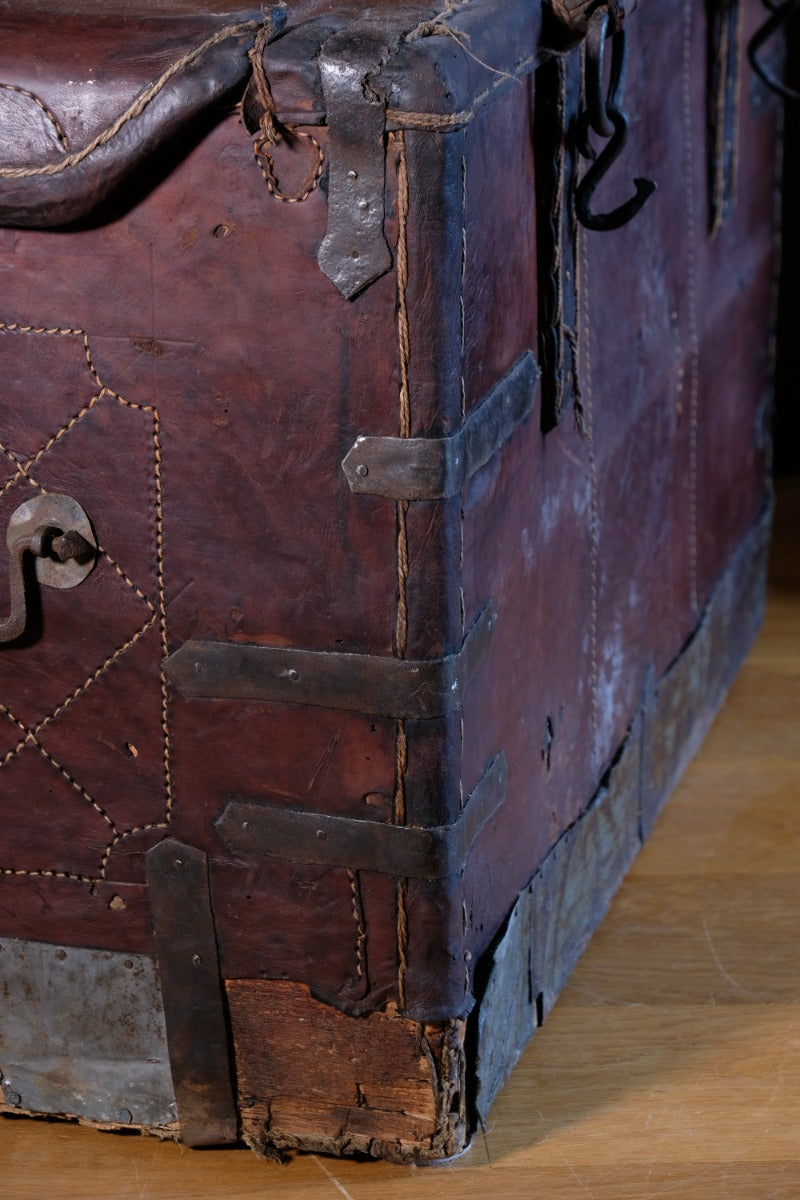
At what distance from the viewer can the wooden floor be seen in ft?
5.14

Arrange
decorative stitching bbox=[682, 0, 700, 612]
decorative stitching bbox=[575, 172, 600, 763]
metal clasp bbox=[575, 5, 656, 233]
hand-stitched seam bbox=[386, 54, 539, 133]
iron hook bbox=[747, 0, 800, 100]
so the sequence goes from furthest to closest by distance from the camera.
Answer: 1. iron hook bbox=[747, 0, 800, 100]
2. decorative stitching bbox=[682, 0, 700, 612]
3. decorative stitching bbox=[575, 172, 600, 763]
4. metal clasp bbox=[575, 5, 656, 233]
5. hand-stitched seam bbox=[386, 54, 539, 133]

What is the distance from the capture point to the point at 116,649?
1.48 m

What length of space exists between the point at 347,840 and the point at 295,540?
0.24 meters

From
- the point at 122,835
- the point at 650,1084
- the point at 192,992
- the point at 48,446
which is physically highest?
the point at 48,446

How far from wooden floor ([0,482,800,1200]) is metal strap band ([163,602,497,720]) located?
0.41 metres

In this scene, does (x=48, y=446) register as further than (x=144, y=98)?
Yes

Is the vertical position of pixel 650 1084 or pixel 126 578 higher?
pixel 126 578

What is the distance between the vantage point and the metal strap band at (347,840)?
146 cm

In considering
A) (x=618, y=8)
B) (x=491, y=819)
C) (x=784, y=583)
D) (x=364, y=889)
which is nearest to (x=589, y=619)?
(x=491, y=819)

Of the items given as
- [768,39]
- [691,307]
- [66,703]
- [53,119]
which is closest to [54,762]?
[66,703]

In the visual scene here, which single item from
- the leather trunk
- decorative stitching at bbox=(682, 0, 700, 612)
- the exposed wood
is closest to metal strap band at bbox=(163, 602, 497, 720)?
the leather trunk

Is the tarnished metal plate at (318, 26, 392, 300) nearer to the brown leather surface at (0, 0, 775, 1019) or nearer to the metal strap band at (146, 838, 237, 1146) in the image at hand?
the brown leather surface at (0, 0, 775, 1019)

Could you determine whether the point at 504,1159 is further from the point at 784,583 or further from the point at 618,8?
the point at 784,583

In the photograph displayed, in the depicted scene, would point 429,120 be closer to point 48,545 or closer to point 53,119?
point 53,119
